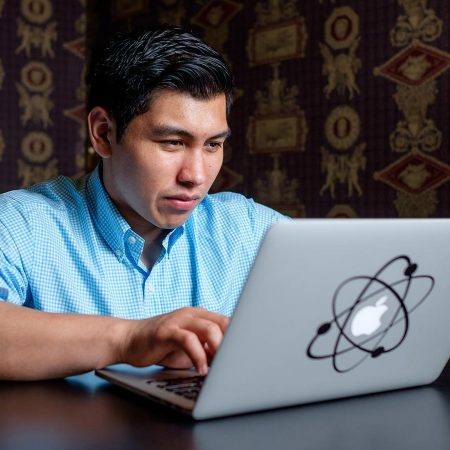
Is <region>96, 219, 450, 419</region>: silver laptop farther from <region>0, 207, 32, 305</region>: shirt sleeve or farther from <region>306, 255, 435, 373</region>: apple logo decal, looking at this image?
<region>0, 207, 32, 305</region>: shirt sleeve

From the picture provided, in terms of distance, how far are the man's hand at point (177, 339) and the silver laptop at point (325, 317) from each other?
38mm

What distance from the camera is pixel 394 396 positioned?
91 centimetres

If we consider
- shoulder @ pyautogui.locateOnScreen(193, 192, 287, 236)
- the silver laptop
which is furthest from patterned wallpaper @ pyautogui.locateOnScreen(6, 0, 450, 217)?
the silver laptop

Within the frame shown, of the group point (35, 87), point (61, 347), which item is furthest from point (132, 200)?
point (35, 87)

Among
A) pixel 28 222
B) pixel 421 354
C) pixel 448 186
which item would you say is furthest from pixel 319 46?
pixel 421 354

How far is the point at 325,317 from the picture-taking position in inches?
31.0

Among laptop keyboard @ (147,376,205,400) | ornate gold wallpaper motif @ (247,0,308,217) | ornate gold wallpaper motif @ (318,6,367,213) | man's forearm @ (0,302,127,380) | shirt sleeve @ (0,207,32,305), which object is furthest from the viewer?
ornate gold wallpaper motif @ (247,0,308,217)

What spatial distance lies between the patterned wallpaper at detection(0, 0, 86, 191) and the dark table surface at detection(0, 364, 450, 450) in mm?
2237

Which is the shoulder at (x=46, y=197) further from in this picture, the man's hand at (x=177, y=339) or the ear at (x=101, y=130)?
the man's hand at (x=177, y=339)

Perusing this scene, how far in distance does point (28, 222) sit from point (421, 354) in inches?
30.4

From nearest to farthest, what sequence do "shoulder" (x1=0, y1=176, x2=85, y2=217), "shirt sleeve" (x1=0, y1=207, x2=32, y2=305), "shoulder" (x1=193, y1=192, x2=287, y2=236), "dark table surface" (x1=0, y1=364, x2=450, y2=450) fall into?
"dark table surface" (x1=0, y1=364, x2=450, y2=450) → "shirt sleeve" (x1=0, y1=207, x2=32, y2=305) → "shoulder" (x1=0, y1=176, x2=85, y2=217) → "shoulder" (x1=193, y1=192, x2=287, y2=236)

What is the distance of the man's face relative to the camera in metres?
1.35

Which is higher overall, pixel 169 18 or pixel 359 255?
pixel 169 18

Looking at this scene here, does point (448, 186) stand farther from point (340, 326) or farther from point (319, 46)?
point (340, 326)
